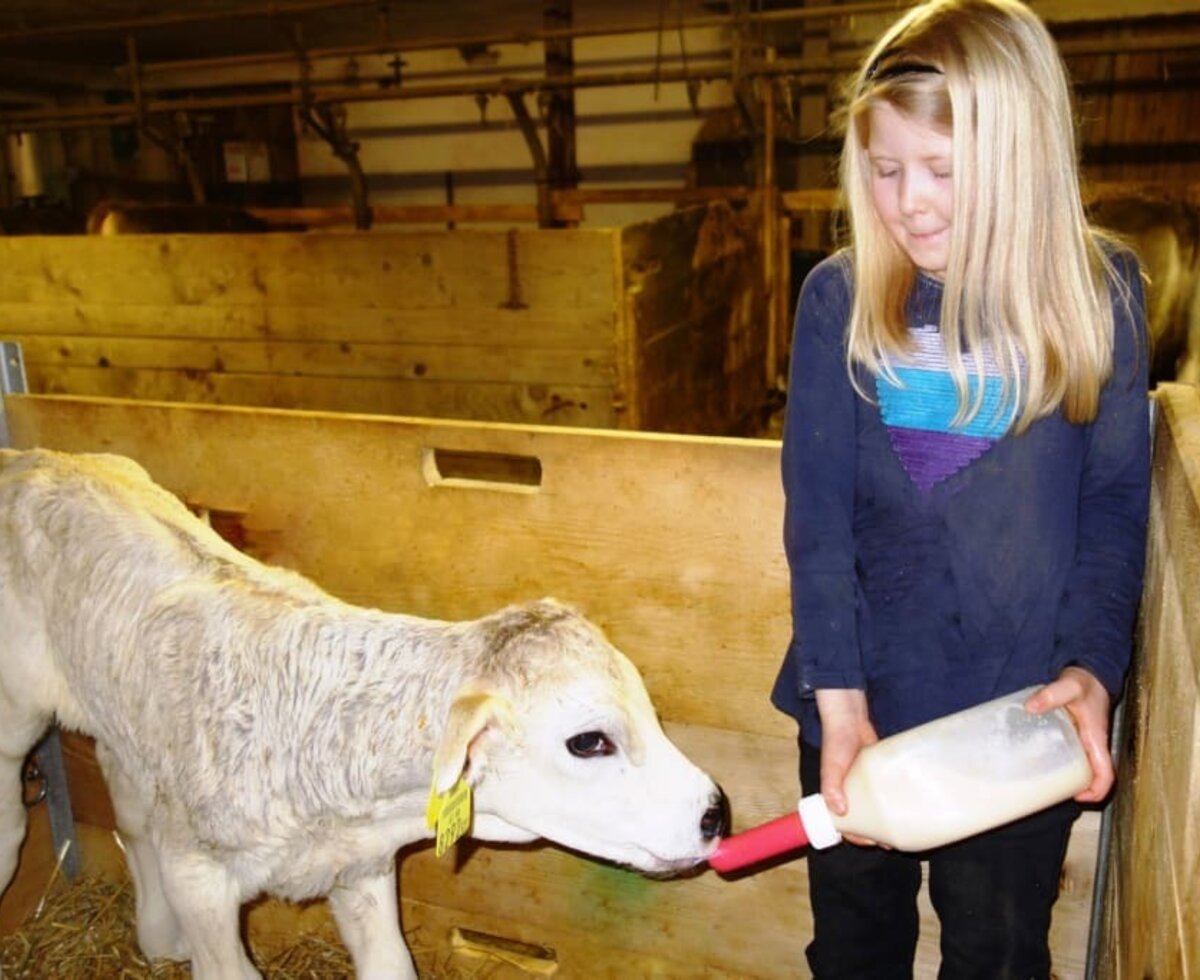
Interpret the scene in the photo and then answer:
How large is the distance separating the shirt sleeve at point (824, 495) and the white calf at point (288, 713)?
33 centimetres

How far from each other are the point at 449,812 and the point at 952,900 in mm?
757

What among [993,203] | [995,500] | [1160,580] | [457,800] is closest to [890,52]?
[993,203]

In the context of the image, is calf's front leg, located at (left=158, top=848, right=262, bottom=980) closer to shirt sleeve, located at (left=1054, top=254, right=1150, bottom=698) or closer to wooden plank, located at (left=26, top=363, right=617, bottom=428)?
shirt sleeve, located at (left=1054, top=254, right=1150, bottom=698)

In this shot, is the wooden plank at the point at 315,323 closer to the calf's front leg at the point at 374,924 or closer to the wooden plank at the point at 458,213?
the wooden plank at the point at 458,213

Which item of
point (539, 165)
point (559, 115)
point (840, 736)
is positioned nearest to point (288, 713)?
point (840, 736)

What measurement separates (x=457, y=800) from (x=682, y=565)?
66 centimetres

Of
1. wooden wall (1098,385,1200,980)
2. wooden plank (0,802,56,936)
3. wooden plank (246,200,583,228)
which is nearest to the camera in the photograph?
wooden wall (1098,385,1200,980)

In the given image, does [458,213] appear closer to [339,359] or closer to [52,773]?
[339,359]

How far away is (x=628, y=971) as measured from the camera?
97.3 inches

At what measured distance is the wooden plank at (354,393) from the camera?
12.9 ft

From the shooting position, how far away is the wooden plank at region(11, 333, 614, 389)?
3.90 m

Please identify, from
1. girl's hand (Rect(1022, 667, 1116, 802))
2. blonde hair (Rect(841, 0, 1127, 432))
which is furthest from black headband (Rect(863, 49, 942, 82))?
girl's hand (Rect(1022, 667, 1116, 802))

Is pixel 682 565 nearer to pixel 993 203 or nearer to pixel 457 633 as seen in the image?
pixel 457 633

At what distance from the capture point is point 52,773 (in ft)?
9.40
